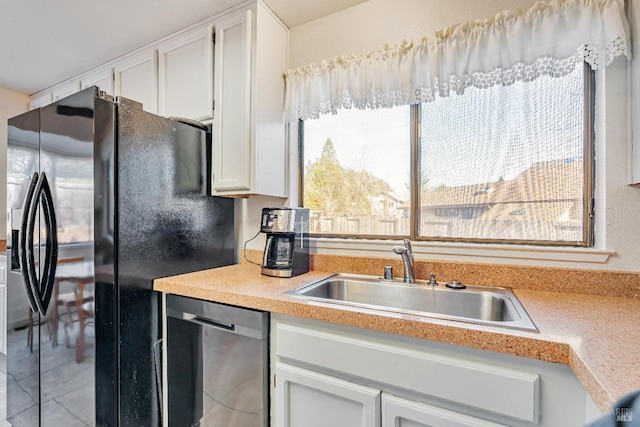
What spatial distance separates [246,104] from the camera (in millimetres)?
1676

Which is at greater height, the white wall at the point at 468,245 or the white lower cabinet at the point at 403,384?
the white wall at the point at 468,245

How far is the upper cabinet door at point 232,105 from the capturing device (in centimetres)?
167

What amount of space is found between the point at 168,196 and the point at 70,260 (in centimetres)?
48

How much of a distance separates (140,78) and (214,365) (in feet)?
6.33

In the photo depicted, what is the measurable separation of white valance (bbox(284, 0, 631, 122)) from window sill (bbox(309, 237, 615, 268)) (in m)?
0.73

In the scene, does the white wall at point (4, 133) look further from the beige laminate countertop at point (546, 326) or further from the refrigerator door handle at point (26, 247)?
the beige laminate countertop at point (546, 326)

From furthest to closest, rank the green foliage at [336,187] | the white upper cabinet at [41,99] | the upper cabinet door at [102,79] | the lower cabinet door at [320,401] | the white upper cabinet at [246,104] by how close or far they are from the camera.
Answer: the white upper cabinet at [41,99]
the upper cabinet door at [102,79]
the green foliage at [336,187]
the white upper cabinet at [246,104]
the lower cabinet door at [320,401]

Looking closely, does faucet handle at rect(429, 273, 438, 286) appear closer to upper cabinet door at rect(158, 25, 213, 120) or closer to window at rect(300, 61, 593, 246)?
window at rect(300, 61, 593, 246)

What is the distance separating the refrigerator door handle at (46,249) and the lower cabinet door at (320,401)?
1174mm

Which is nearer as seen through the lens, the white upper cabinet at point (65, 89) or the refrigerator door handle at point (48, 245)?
the refrigerator door handle at point (48, 245)

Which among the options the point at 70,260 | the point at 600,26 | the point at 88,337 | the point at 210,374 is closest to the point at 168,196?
the point at 70,260

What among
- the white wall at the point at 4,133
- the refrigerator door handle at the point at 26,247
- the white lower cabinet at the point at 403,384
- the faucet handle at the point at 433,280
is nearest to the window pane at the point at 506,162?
the faucet handle at the point at 433,280

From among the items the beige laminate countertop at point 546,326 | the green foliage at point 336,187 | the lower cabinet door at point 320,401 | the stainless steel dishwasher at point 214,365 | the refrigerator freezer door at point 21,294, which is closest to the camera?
the beige laminate countertop at point 546,326

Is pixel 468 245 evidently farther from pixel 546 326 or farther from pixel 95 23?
pixel 95 23
